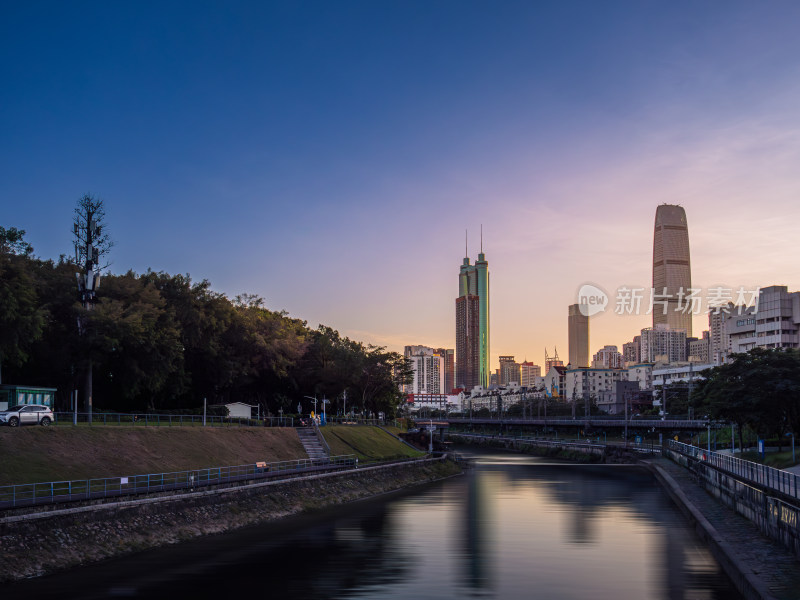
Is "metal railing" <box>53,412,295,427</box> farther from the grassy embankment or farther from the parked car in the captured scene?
the grassy embankment

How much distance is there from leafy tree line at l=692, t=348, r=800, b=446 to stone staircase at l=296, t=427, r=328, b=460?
41.8 meters

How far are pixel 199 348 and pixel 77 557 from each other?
64.5 metres

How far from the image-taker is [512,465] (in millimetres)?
124688

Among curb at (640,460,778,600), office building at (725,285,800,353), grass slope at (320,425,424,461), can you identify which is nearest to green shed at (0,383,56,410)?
grass slope at (320,425,424,461)

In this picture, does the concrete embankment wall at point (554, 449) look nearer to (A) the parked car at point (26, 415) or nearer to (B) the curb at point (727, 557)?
(B) the curb at point (727, 557)

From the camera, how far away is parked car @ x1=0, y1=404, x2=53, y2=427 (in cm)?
5088

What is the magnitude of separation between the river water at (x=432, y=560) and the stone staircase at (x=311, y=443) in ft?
61.0

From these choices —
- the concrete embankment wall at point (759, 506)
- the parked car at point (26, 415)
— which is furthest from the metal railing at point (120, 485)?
the concrete embankment wall at point (759, 506)

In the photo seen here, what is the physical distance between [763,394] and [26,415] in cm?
6595

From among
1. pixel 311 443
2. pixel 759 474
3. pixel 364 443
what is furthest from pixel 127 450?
pixel 364 443

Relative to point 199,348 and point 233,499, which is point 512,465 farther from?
point 233,499

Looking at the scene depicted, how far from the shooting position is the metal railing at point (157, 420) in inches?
2383

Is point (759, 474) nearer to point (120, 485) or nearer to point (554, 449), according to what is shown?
point (120, 485)

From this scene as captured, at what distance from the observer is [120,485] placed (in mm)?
40562
